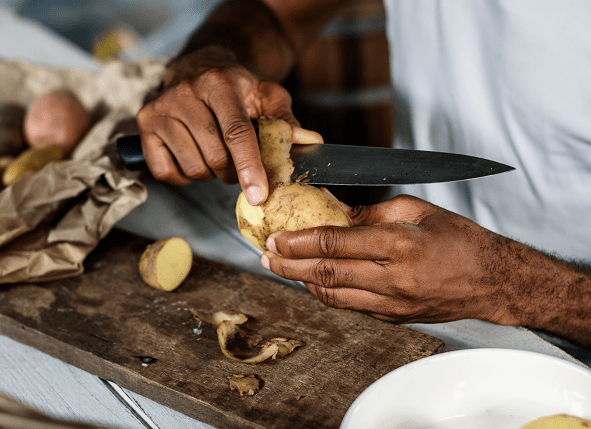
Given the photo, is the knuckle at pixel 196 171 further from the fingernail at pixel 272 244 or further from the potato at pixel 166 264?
the fingernail at pixel 272 244

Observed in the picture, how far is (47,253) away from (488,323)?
870mm

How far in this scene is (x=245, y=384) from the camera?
2.23 feet

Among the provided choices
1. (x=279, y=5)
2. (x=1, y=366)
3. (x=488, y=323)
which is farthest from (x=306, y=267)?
(x=279, y=5)

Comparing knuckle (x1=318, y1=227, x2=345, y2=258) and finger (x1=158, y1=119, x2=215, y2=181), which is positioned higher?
finger (x1=158, y1=119, x2=215, y2=181)

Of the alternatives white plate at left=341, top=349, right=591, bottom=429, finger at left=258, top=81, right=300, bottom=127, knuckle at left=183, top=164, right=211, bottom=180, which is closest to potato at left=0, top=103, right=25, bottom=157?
knuckle at left=183, top=164, right=211, bottom=180

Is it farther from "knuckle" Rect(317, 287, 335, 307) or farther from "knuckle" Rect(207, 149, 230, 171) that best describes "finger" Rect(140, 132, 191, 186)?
"knuckle" Rect(317, 287, 335, 307)

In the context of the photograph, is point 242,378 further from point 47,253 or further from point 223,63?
point 223,63

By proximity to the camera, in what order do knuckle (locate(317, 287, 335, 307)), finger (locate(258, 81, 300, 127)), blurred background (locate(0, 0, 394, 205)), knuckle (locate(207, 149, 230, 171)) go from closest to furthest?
knuckle (locate(317, 287, 335, 307))
knuckle (locate(207, 149, 230, 171))
finger (locate(258, 81, 300, 127))
blurred background (locate(0, 0, 394, 205))

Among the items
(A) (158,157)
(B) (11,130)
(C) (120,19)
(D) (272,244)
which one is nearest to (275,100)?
(A) (158,157)

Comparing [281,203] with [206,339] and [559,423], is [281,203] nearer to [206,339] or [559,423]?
[206,339]

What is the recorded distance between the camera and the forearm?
0.79 meters

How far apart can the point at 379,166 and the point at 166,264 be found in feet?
1.45

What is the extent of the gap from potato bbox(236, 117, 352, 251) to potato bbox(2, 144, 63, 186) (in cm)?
66

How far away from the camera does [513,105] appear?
1083 mm
